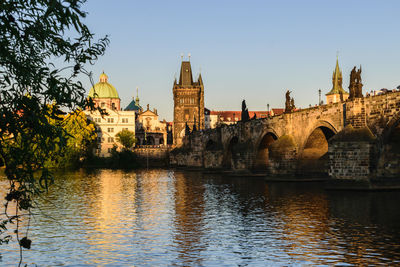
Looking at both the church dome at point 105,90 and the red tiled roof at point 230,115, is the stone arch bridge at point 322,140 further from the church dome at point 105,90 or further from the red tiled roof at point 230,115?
the red tiled roof at point 230,115

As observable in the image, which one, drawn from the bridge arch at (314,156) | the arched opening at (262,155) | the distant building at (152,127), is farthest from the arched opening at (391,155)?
the distant building at (152,127)

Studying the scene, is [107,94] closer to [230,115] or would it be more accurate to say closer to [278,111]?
[230,115]

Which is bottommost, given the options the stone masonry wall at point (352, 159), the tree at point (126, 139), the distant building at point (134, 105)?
the stone masonry wall at point (352, 159)

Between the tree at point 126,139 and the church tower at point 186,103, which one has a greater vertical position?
the church tower at point 186,103

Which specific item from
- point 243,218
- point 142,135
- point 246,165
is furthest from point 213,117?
point 243,218

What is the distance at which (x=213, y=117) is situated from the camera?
173000mm

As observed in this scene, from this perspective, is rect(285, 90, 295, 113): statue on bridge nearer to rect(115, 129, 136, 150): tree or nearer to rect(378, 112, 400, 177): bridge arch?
rect(378, 112, 400, 177): bridge arch

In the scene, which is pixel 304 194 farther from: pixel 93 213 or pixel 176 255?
pixel 176 255

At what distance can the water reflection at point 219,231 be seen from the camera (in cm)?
1455

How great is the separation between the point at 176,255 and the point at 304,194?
19378mm

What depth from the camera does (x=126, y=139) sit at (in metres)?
118

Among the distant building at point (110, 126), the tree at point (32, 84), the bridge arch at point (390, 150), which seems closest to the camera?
the tree at point (32, 84)

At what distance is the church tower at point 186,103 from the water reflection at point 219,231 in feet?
383

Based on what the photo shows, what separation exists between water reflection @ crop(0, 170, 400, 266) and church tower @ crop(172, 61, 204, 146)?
383 ft
